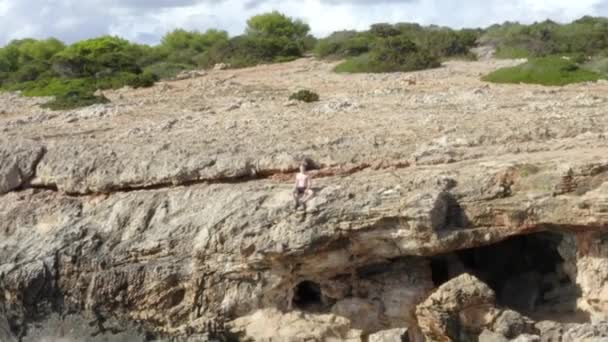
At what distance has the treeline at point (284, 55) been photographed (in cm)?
2714

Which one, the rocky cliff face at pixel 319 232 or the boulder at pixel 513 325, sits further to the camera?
the rocky cliff face at pixel 319 232

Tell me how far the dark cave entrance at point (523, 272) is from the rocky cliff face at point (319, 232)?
0.11 feet

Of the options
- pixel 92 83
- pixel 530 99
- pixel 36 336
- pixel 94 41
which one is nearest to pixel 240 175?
pixel 36 336

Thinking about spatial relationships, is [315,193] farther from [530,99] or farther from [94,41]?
[94,41]

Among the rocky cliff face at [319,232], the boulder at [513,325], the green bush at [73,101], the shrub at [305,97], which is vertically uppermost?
the green bush at [73,101]

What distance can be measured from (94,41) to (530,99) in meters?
24.3

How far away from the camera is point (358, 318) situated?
14727mm

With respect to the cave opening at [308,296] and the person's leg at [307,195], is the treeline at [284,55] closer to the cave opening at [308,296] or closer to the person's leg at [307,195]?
the cave opening at [308,296]

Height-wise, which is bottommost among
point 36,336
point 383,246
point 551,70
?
point 36,336

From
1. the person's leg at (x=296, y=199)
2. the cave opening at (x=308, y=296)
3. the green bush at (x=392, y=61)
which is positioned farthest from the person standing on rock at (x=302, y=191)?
the green bush at (x=392, y=61)

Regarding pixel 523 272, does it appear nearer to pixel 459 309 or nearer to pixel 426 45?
pixel 459 309

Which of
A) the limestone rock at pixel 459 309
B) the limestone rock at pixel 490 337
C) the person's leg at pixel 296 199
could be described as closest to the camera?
the limestone rock at pixel 490 337

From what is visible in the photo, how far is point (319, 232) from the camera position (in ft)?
45.6

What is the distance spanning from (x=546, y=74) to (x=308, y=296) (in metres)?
10.1
